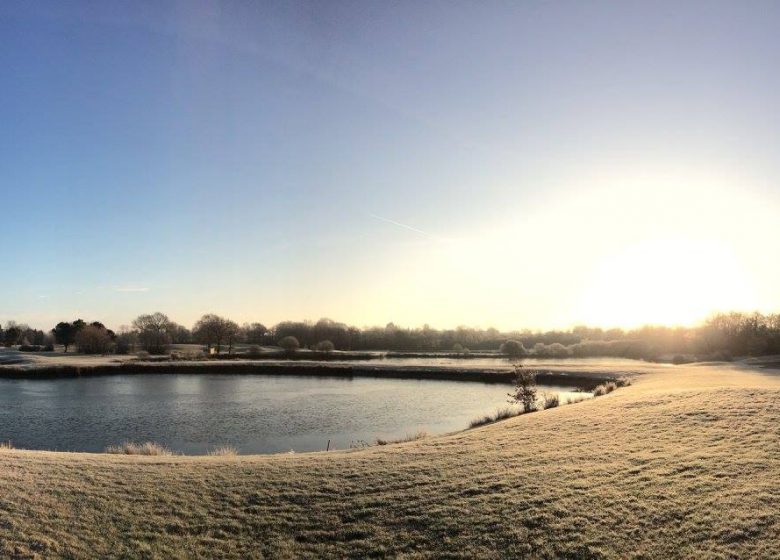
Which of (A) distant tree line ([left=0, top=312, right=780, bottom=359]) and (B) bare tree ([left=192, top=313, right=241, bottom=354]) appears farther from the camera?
(B) bare tree ([left=192, top=313, right=241, bottom=354])

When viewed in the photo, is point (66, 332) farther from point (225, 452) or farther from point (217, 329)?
point (225, 452)

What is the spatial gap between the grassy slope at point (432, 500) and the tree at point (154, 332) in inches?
3823

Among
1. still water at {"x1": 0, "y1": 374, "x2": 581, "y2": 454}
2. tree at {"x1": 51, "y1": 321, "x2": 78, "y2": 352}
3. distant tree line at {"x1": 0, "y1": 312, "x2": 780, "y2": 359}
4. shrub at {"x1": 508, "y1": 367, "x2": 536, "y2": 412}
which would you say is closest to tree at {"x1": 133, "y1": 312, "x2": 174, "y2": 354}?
distant tree line at {"x1": 0, "y1": 312, "x2": 780, "y2": 359}

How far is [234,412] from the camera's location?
109 feet

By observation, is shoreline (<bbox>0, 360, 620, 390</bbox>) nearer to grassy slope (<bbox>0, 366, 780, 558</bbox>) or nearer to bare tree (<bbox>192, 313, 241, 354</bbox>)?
bare tree (<bbox>192, 313, 241, 354</bbox>)

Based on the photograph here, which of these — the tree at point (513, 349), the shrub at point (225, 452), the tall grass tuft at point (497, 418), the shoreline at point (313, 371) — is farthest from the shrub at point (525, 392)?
the tree at point (513, 349)

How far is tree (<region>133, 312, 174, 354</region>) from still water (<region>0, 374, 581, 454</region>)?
50.7 meters

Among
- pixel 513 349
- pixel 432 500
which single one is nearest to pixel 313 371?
pixel 513 349

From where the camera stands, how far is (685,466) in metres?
11.7

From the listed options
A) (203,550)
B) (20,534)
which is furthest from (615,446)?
(20,534)

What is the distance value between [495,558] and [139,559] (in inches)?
239

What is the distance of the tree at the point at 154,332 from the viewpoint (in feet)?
346

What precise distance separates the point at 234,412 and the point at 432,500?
2510cm

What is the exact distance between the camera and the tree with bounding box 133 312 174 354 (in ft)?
346
